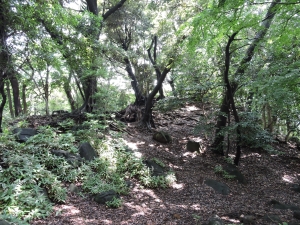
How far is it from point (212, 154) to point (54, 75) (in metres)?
8.81

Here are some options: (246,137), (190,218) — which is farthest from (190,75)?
(190,218)

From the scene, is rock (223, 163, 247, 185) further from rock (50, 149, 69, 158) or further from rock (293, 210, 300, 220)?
rock (50, 149, 69, 158)

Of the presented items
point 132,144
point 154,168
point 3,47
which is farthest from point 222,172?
point 3,47

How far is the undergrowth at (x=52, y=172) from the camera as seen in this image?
3717 millimetres

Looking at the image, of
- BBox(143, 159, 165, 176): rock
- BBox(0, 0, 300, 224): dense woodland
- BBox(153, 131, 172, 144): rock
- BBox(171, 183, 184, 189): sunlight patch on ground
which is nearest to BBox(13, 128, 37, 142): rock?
BBox(0, 0, 300, 224): dense woodland

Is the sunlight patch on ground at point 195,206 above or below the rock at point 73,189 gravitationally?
below

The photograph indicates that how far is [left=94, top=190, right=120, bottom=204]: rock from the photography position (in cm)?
470

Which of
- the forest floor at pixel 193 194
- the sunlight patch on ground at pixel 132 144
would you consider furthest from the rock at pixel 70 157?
the sunlight patch on ground at pixel 132 144

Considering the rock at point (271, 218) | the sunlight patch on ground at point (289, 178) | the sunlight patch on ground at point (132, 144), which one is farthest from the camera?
the sunlight patch on ground at point (132, 144)

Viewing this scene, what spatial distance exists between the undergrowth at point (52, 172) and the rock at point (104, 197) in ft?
0.48

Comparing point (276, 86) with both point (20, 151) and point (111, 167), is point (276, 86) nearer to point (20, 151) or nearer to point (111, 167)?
point (111, 167)

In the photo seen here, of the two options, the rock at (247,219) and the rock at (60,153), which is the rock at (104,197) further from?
the rock at (247,219)

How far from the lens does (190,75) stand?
9.22 m

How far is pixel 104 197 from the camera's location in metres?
4.76
